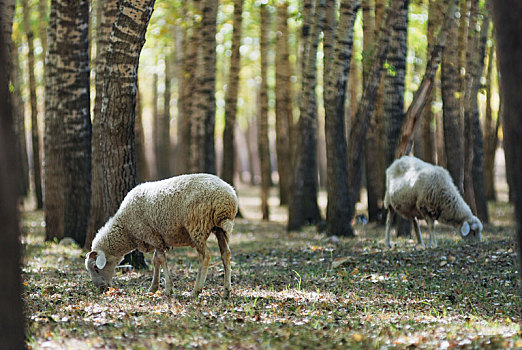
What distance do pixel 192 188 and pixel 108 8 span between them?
575 cm

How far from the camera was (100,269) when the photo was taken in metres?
9.22

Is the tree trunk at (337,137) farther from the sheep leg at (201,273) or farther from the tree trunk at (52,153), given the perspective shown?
the sheep leg at (201,273)

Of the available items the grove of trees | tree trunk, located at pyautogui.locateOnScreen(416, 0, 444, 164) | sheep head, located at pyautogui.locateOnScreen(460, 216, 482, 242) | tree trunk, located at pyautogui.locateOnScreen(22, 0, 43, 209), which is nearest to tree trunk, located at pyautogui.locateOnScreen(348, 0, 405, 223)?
the grove of trees

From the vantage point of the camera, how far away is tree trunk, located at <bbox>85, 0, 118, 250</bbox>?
1187 centimetres

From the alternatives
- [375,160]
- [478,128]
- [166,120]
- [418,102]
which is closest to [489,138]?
[478,128]

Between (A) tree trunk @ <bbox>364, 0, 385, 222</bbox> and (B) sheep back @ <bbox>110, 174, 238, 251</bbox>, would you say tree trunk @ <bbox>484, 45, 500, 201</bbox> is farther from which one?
(B) sheep back @ <bbox>110, 174, 238, 251</bbox>

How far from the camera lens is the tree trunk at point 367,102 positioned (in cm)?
1511

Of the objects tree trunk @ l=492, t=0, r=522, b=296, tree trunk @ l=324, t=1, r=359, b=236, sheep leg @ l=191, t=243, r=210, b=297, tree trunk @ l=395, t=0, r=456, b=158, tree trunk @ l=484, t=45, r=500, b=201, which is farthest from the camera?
tree trunk @ l=484, t=45, r=500, b=201

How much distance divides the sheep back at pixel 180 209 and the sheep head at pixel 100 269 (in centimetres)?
64

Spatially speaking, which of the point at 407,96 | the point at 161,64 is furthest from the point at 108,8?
the point at 407,96

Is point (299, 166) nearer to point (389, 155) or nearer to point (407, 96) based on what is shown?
point (389, 155)

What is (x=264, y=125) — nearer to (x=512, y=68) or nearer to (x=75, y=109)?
(x=75, y=109)

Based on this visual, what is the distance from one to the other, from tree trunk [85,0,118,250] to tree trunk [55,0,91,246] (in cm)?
29

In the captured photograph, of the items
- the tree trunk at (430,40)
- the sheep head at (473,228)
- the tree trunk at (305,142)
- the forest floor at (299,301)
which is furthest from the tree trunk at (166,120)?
the sheep head at (473,228)
